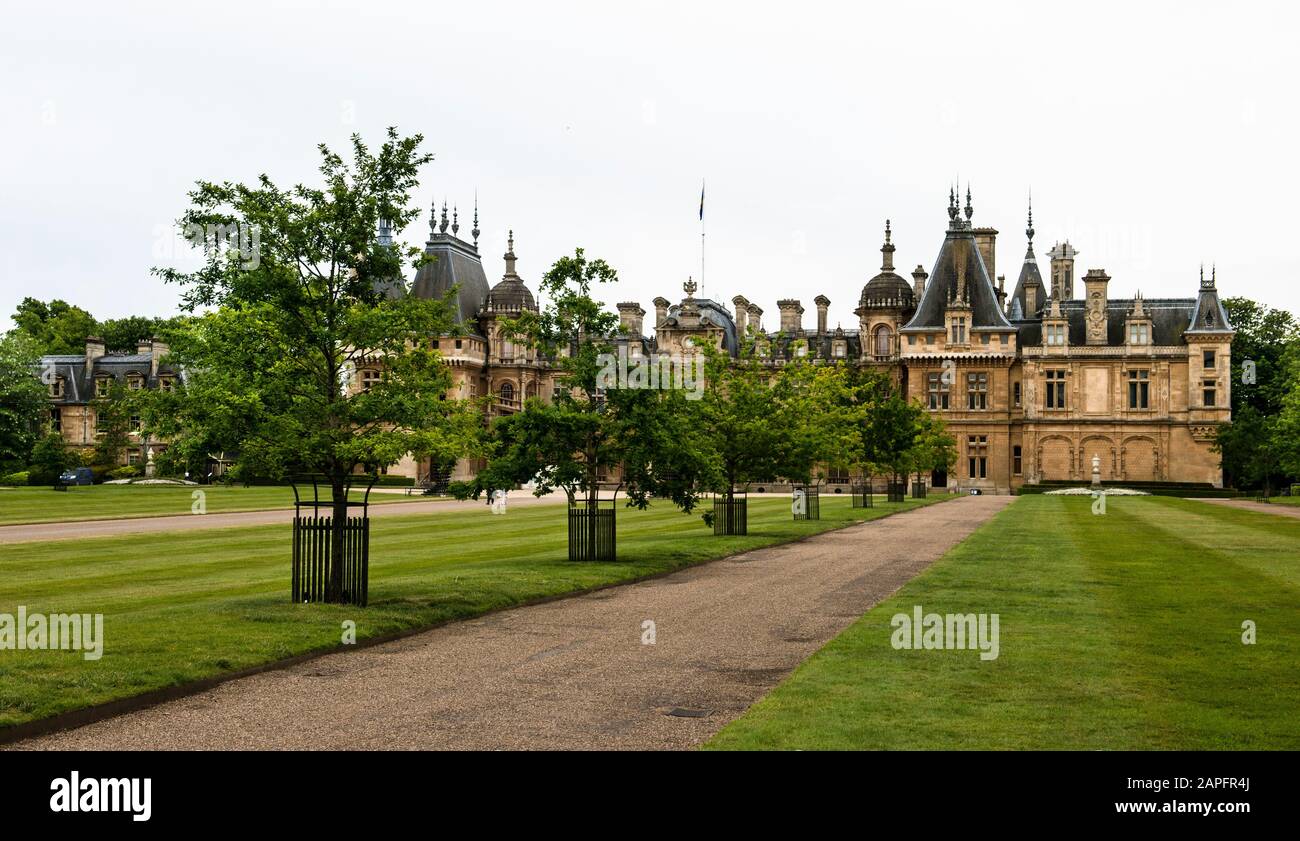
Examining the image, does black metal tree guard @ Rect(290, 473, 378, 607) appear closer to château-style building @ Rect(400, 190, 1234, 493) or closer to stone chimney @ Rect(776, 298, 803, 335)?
château-style building @ Rect(400, 190, 1234, 493)

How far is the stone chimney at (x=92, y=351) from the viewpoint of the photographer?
109 metres

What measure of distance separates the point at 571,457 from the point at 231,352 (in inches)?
377

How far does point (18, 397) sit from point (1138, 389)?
84.3 meters

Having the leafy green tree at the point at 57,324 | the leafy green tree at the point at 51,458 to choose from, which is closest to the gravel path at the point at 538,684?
the leafy green tree at the point at 51,458

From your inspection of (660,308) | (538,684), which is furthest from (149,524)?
(660,308)

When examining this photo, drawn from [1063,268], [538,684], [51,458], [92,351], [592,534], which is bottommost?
[538,684]

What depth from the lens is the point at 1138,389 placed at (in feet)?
310

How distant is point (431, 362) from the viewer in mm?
19562

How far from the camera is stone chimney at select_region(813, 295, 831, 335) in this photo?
112875mm

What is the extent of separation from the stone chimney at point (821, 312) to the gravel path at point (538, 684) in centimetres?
9295

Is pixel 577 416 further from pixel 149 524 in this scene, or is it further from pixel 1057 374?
pixel 1057 374

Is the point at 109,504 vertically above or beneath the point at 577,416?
beneath

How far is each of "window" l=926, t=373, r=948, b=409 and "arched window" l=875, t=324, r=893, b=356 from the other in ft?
27.7
